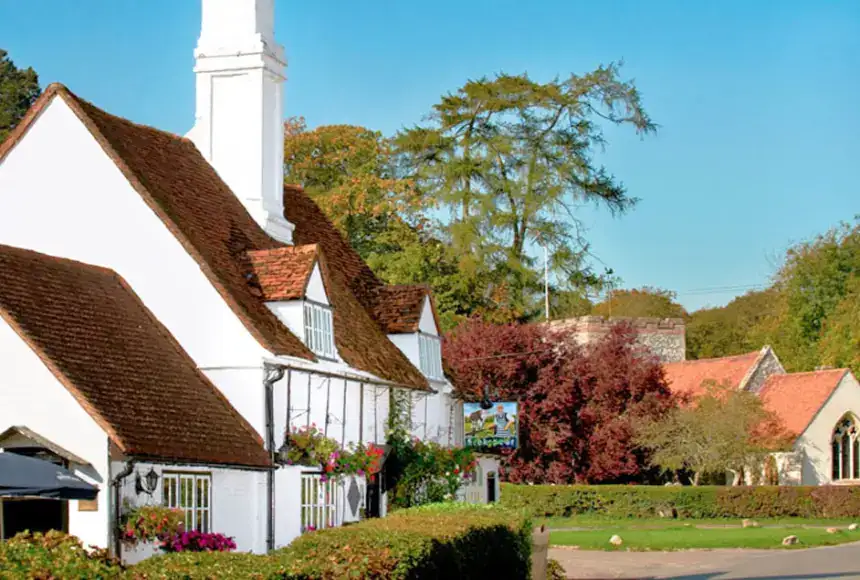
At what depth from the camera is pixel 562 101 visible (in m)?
54.1

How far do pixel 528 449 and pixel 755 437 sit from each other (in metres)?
11.2

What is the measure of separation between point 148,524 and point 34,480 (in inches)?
96.6

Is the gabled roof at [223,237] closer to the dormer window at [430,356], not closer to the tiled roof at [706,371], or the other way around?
the dormer window at [430,356]

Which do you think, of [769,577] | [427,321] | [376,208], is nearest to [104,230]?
[427,321]

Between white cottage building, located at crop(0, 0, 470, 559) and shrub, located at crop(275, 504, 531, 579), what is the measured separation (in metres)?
3.35

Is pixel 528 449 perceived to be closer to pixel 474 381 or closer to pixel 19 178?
pixel 474 381

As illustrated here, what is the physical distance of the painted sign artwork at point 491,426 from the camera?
37656 mm

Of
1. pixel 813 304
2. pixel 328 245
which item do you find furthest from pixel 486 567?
pixel 813 304

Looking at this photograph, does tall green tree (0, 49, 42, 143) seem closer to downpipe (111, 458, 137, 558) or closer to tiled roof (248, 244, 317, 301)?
tiled roof (248, 244, 317, 301)

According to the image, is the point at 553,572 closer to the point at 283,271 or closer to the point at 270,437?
the point at 270,437

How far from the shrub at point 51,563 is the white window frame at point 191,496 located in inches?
330

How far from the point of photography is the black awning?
55.1ft

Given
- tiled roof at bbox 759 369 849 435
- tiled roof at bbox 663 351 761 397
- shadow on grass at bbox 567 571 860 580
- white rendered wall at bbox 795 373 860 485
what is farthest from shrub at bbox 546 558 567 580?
tiled roof at bbox 663 351 761 397

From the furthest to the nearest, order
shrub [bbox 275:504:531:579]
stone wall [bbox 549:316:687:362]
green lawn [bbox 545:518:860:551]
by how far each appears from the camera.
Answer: stone wall [bbox 549:316:687:362], green lawn [bbox 545:518:860:551], shrub [bbox 275:504:531:579]
